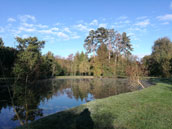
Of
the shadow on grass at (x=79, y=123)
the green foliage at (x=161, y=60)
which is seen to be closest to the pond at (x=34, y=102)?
the shadow on grass at (x=79, y=123)

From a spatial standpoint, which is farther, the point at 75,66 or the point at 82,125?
the point at 75,66

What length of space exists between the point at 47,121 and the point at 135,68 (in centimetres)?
1099

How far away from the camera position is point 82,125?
4570mm

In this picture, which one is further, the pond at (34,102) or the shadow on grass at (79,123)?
the pond at (34,102)

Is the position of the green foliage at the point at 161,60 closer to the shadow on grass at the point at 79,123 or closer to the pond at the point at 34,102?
the pond at the point at 34,102

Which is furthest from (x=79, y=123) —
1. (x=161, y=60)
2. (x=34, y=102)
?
(x=161, y=60)

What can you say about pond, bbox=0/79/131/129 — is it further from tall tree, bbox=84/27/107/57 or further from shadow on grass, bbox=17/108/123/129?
tall tree, bbox=84/27/107/57

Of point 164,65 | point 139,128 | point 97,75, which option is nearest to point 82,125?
point 139,128

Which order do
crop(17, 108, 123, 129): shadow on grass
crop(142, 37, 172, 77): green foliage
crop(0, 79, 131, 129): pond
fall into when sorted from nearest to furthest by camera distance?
crop(17, 108, 123, 129): shadow on grass → crop(0, 79, 131, 129): pond → crop(142, 37, 172, 77): green foliage

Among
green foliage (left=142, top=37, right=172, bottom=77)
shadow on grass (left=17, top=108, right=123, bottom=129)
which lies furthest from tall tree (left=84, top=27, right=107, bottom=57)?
shadow on grass (left=17, top=108, right=123, bottom=129)

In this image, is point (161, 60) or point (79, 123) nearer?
point (79, 123)

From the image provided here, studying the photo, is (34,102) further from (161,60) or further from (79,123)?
(161,60)

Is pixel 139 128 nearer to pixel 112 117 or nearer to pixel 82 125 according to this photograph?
pixel 112 117

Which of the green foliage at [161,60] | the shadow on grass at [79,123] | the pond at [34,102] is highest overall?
the green foliage at [161,60]
